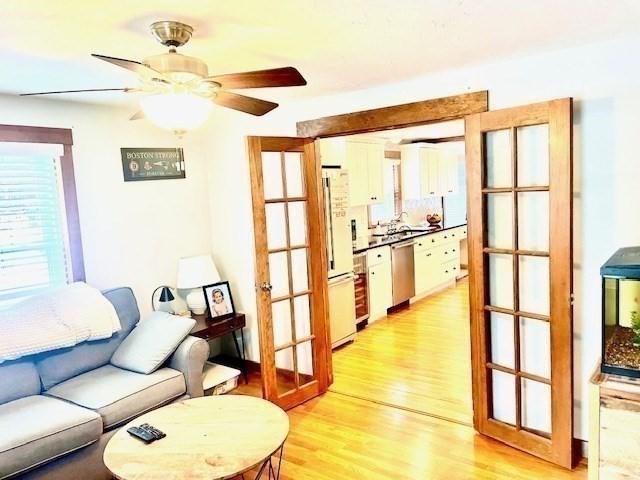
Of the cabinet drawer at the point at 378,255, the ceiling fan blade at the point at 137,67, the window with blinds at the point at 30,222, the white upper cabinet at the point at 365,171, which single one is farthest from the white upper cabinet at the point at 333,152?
the ceiling fan blade at the point at 137,67

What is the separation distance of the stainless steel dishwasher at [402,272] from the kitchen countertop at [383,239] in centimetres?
8

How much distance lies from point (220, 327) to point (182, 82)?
2.28 m

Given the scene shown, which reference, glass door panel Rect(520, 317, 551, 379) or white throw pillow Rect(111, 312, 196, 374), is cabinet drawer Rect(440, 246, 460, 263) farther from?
white throw pillow Rect(111, 312, 196, 374)

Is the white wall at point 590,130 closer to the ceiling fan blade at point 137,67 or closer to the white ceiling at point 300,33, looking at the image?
the white ceiling at point 300,33

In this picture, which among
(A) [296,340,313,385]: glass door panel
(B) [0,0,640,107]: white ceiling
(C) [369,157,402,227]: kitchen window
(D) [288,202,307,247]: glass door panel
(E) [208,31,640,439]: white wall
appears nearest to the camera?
(B) [0,0,640,107]: white ceiling

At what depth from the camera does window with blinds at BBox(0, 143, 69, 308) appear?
312 centimetres

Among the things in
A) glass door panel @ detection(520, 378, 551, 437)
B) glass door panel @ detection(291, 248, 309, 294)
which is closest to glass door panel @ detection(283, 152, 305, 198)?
glass door panel @ detection(291, 248, 309, 294)

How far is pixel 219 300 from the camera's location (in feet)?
13.2

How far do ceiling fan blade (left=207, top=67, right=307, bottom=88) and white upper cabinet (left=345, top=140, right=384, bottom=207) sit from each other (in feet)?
10.7

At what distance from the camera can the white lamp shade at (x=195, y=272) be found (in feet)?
12.8

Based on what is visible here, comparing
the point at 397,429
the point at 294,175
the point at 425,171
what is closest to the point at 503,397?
the point at 397,429

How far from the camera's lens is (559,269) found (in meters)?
2.52

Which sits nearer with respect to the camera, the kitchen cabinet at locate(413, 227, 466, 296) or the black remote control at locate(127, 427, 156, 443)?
the black remote control at locate(127, 427, 156, 443)

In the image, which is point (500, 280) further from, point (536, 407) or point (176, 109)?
point (176, 109)
